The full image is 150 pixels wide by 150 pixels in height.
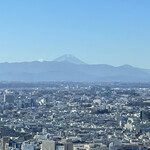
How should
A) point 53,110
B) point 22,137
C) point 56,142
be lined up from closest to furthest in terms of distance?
point 56,142 → point 22,137 → point 53,110

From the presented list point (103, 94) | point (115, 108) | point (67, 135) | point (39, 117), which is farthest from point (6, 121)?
point (103, 94)

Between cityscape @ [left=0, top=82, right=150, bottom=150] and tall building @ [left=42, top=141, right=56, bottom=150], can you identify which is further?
cityscape @ [left=0, top=82, right=150, bottom=150]

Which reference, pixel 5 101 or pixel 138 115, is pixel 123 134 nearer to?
pixel 138 115

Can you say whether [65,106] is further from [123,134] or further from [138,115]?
[123,134]

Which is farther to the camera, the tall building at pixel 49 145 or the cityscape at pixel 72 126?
the cityscape at pixel 72 126

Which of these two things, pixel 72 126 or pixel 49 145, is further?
pixel 72 126

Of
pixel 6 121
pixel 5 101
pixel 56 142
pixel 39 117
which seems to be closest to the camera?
pixel 56 142

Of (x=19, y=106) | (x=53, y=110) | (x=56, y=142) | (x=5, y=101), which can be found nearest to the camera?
(x=56, y=142)

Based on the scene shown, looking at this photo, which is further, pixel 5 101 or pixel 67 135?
pixel 5 101

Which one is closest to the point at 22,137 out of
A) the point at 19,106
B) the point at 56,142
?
the point at 56,142
